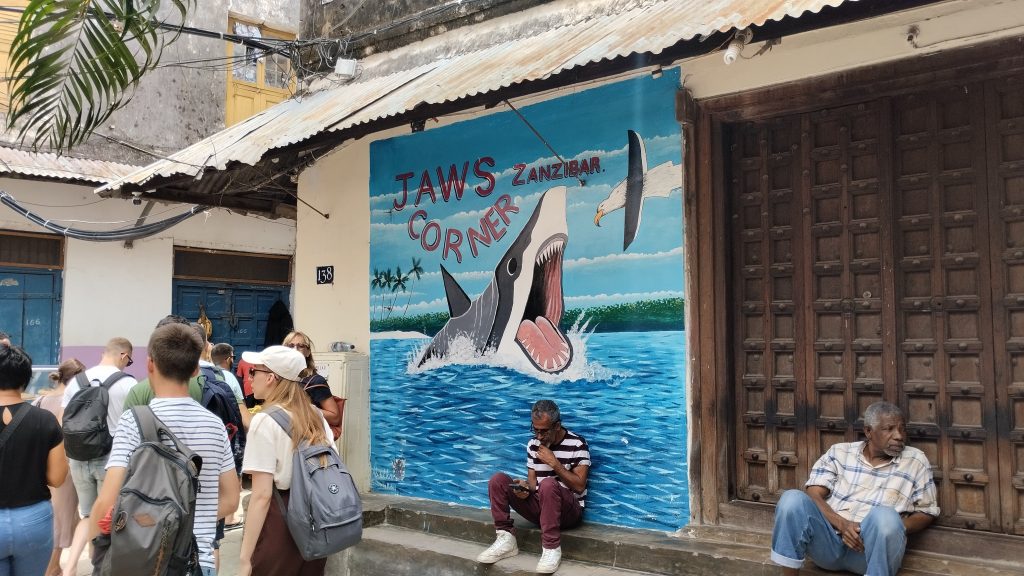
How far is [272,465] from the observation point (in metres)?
3.81

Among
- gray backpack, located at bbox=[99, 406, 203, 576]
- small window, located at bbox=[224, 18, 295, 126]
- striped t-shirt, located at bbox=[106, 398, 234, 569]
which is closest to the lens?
gray backpack, located at bbox=[99, 406, 203, 576]

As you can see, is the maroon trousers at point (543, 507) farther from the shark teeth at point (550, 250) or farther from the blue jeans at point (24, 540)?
the blue jeans at point (24, 540)

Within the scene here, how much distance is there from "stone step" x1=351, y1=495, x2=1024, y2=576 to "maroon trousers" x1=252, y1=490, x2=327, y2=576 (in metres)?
2.23

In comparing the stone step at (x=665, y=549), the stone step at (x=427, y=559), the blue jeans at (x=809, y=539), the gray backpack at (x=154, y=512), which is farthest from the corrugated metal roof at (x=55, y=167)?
the blue jeans at (x=809, y=539)

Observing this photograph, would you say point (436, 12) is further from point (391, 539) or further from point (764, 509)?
point (764, 509)

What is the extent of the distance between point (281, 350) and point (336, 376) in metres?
3.80

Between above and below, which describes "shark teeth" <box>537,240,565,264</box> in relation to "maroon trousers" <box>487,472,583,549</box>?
above

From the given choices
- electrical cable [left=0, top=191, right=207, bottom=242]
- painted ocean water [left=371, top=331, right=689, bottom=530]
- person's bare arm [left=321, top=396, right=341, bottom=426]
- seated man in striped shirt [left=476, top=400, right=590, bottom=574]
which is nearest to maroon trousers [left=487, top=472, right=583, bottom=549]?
seated man in striped shirt [left=476, top=400, right=590, bottom=574]

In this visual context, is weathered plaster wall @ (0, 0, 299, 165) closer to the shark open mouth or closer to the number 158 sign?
the number 158 sign

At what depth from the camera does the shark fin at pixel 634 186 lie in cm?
610

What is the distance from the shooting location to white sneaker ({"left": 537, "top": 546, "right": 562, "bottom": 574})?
5527mm

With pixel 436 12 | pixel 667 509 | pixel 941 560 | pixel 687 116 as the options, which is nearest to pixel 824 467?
pixel 941 560

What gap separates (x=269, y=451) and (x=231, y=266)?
1116 centimetres

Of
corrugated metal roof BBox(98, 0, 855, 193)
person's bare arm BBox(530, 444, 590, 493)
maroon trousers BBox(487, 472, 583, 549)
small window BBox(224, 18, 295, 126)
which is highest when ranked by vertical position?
small window BBox(224, 18, 295, 126)
